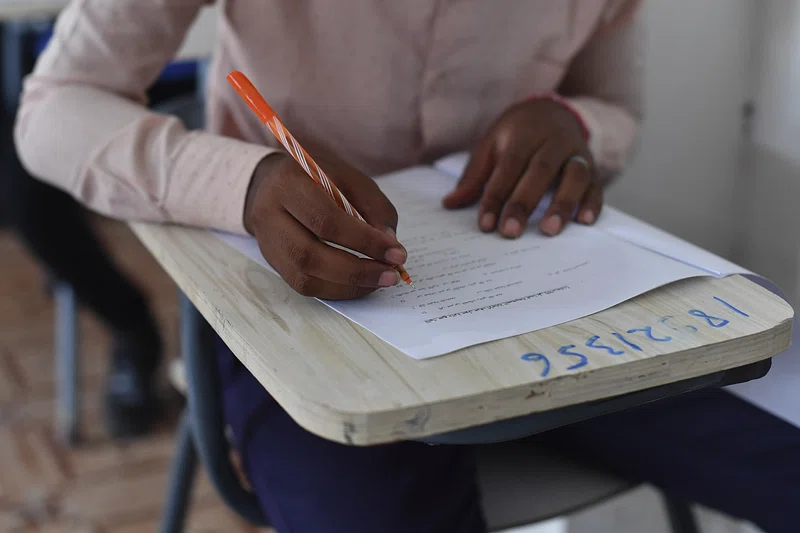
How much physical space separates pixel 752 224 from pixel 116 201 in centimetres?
79

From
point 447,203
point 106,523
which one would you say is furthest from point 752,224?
point 106,523

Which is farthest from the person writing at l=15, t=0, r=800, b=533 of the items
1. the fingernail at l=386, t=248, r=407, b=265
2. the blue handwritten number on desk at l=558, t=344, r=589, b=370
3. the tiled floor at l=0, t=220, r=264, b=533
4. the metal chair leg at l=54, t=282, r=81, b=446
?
the metal chair leg at l=54, t=282, r=81, b=446

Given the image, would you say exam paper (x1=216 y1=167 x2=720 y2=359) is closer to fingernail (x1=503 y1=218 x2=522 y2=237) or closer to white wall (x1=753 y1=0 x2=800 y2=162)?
fingernail (x1=503 y1=218 x2=522 y2=237)

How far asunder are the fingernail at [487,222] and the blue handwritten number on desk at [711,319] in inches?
6.8

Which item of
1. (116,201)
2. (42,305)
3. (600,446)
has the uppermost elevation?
(116,201)

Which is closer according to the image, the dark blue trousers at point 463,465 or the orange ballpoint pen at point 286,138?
the orange ballpoint pen at point 286,138

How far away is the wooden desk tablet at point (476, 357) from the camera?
1.39 feet

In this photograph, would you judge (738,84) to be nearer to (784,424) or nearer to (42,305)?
(784,424)

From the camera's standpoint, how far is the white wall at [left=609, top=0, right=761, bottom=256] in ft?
3.69

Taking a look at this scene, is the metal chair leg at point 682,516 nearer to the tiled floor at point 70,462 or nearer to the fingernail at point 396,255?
the fingernail at point 396,255

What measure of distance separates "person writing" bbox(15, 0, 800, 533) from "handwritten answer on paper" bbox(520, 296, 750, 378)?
0.11 metres

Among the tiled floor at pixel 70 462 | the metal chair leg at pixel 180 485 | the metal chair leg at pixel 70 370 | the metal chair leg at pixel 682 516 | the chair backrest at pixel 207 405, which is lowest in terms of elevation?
the tiled floor at pixel 70 462

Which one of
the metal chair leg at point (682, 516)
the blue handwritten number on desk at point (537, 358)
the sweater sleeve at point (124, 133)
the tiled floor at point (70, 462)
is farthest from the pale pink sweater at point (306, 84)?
the tiled floor at point (70, 462)

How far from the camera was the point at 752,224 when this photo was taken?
1.12 meters
